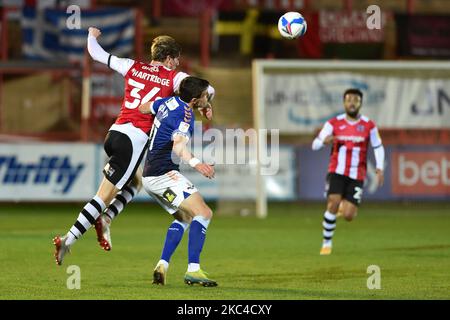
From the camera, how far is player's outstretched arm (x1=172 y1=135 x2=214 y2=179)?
926 centimetres

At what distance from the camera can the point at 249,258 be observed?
12.9 metres

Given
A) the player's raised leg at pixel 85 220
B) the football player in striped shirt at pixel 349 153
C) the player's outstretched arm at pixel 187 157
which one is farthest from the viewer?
the football player in striped shirt at pixel 349 153

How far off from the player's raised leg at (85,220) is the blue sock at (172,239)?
89cm

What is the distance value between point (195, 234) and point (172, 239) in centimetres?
28

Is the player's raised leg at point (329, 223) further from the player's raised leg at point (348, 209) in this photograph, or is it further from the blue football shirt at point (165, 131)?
the blue football shirt at point (165, 131)

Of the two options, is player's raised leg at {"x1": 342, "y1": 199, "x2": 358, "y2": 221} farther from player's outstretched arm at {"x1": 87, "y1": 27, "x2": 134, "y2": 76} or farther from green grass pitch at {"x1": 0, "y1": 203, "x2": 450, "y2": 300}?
player's outstretched arm at {"x1": 87, "y1": 27, "x2": 134, "y2": 76}

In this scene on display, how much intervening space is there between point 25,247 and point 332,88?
Answer: 1039cm

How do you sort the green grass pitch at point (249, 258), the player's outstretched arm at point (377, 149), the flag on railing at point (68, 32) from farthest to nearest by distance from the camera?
the flag on railing at point (68, 32)
the player's outstretched arm at point (377, 149)
the green grass pitch at point (249, 258)

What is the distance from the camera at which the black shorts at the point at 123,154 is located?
35.0 feet

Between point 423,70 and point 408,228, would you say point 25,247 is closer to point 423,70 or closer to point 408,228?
point 408,228

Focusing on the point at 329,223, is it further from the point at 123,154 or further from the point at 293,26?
the point at 123,154

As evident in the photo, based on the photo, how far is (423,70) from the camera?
73.7ft

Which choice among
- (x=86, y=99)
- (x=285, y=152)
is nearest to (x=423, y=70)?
(x=285, y=152)

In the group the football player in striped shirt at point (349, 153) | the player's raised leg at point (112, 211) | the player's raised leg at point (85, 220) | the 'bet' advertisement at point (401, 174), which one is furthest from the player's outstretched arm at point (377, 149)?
the 'bet' advertisement at point (401, 174)
